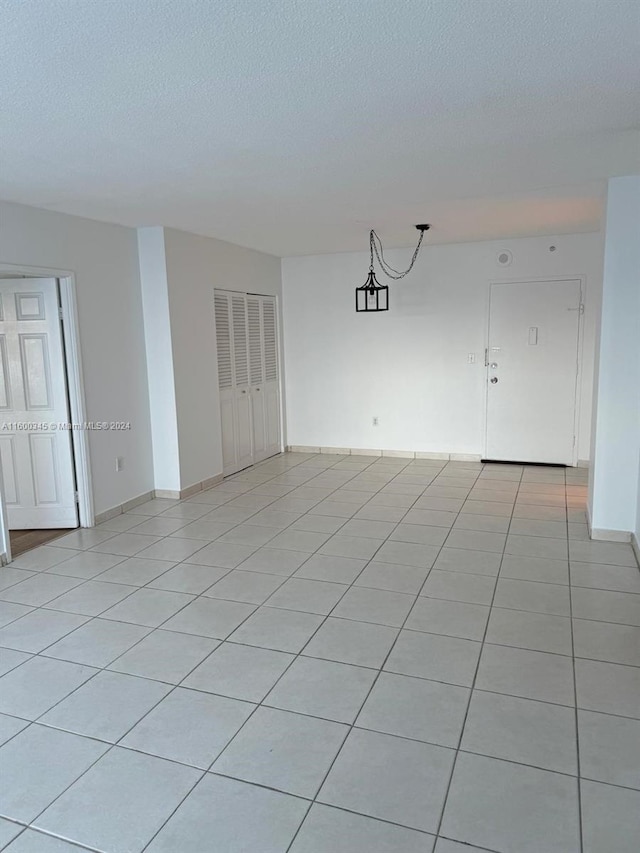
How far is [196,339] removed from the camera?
557 cm

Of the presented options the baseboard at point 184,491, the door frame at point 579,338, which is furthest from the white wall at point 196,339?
the door frame at point 579,338

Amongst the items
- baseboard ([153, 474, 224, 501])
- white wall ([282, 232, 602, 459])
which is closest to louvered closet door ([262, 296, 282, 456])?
white wall ([282, 232, 602, 459])

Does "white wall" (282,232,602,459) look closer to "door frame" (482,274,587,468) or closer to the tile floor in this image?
"door frame" (482,274,587,468)

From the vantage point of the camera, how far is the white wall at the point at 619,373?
3.83 metres

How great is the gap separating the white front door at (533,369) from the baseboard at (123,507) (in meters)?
3.77

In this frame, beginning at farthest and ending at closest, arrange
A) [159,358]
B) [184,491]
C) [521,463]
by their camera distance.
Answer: [521,463] < [184,491] < [159,358]

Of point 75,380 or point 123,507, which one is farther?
point 123,507

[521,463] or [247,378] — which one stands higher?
[247,378]

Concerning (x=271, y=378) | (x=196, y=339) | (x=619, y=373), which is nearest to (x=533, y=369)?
(x=619, y=373)

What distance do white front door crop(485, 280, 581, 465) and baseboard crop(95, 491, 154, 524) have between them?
3.77 metres

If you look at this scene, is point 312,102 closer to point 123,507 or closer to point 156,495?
point 123,507

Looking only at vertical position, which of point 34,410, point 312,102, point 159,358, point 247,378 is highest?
point 312,102

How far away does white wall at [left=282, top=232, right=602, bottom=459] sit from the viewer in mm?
6238

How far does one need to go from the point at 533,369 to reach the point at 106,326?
433 centimetres
